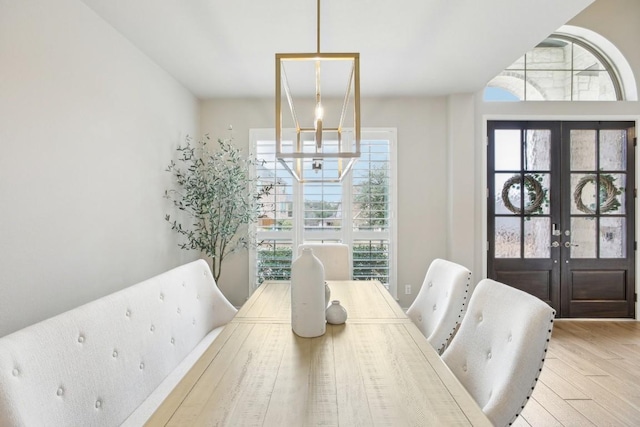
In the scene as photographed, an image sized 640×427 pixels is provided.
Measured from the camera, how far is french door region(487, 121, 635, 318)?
4.00m

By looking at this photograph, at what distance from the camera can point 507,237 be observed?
4043 mm

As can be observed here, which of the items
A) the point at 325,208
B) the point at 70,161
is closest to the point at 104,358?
the point at 70,161

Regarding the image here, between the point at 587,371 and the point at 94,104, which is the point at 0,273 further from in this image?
the point at 587,371

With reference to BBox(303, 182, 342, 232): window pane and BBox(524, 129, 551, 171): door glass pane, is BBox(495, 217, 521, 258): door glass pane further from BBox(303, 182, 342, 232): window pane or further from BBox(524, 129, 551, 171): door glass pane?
BBox(303, 182, 342, 232): window pane

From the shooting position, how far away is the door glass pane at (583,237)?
4008mm

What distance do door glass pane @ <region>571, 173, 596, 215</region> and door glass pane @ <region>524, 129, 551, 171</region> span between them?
1.13 feet

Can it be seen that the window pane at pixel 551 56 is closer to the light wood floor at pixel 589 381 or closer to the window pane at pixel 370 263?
the window pane at pixel 370 263

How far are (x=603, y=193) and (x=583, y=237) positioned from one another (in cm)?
53

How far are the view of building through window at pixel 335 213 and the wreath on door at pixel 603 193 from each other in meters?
2.06

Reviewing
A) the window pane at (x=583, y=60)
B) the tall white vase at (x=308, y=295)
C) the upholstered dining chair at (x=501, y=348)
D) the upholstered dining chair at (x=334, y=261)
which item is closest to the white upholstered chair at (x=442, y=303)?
the upholstered dining chair at (x=501, y=348)

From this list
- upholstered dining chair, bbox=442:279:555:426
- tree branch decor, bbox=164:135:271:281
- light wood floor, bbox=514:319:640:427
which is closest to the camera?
upholstered dining chair, bbox=442:279:555:426

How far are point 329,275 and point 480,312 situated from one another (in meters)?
1.74

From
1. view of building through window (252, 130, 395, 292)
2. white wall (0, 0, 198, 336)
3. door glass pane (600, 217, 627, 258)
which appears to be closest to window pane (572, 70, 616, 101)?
door glass pane (600, 217, 627, 258)

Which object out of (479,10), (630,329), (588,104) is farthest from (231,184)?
(630,329)
